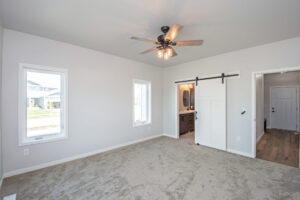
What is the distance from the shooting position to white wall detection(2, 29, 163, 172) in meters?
2.57

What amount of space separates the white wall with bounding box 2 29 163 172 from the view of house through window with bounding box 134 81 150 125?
29cm

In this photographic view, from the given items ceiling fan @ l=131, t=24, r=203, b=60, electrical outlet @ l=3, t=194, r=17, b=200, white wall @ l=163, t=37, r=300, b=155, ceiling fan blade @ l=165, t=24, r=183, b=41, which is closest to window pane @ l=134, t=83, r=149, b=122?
white wall @ l=163, t=37, r=300, b=155

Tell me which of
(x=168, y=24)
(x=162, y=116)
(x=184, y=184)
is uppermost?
(x=168, y=24)

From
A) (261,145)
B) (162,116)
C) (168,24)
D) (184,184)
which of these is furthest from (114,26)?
(261,145)

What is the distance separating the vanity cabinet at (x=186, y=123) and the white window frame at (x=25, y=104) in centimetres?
389

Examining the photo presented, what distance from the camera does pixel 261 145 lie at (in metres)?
4.22

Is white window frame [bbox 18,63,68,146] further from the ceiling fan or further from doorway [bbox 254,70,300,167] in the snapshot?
doorway [bbox 254,70,300,167]

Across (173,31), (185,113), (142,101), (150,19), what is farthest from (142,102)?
(173,31)

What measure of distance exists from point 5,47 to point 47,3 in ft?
4.76

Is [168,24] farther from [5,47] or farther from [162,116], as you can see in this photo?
[162,116]

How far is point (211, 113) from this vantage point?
4.14m

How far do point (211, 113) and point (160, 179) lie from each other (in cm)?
259

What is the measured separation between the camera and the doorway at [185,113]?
211 inches

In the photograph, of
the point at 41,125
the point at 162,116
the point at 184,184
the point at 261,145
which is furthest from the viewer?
the point at 162,116
